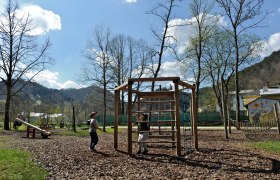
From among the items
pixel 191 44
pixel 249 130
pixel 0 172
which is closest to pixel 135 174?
pixel 0 172

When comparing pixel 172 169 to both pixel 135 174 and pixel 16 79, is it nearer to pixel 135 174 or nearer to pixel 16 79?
pixel 135 174

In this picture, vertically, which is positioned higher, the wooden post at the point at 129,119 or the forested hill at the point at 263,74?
the forested hill at the point at 263,74

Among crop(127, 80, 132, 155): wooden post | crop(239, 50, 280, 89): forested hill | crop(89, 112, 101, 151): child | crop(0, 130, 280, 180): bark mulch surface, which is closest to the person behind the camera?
crop(0, 130, 280, 180): bark mulch surface

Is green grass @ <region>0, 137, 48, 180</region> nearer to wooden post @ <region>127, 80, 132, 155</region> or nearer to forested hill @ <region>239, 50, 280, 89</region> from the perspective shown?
→ wooden post @ <region>127, 80, 132, 155</region>

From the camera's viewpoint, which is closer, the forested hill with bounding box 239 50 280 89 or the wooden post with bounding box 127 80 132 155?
the wooden post with bounding box 127 80 132 155

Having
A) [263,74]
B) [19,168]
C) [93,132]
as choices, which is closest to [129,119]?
[93,132]

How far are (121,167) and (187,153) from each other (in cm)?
315

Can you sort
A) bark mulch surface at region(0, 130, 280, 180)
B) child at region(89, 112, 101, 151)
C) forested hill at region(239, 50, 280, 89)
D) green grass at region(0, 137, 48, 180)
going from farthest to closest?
forested hill at region(239, 50, 280, 89)
child at region(89, 112, 101, 151)
bark mulch surface at region(0, 130, 280, 180)
green grass at region(0, 137, 48, 180)

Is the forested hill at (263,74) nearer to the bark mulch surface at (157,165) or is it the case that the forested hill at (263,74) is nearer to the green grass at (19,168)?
the bark mulch surface at (157,165)

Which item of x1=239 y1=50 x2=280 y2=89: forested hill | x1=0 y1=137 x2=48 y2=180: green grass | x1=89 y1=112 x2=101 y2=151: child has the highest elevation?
x1=239 y1=50 x2=280 y2=89: forested hill

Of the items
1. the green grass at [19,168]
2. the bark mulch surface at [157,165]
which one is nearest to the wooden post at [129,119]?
the bark mulch surface at [157,165]

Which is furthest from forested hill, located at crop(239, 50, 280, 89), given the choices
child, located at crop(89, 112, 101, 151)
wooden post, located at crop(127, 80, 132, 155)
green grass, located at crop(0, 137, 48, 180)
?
green grass, located at crop(0, 137, 48, 180)

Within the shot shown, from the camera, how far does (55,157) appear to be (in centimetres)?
963

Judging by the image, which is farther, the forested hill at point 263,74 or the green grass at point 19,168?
the forested hill at point 263,74
